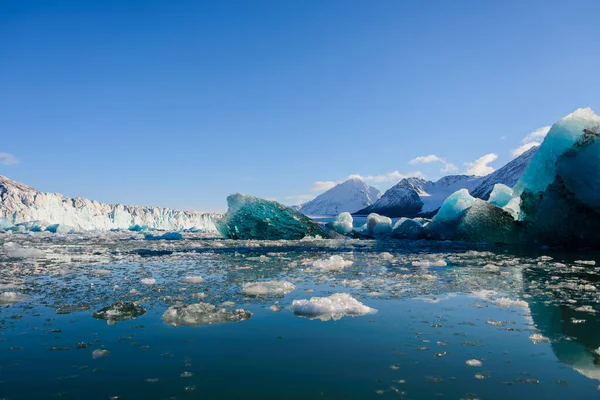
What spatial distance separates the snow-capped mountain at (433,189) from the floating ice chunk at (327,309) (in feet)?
329

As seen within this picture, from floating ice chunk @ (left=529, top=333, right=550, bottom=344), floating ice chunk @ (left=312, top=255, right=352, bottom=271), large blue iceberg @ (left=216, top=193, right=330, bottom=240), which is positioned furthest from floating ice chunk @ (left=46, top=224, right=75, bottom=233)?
floating ice chunk @ (left=529, top=333, right=550, bottom=344)

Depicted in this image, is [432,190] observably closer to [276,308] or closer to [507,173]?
[507,173]

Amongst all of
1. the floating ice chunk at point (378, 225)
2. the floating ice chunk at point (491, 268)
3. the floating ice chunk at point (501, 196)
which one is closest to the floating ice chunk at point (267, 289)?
the floating ice chunk at point (491, 268)

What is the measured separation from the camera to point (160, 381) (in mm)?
2518

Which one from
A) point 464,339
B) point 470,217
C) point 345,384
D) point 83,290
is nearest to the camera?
point 345,384

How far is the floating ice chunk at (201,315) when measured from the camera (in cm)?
394

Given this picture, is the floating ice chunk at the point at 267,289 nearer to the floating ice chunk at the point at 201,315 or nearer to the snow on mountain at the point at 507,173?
the floating ice chunk at the point at 201,315

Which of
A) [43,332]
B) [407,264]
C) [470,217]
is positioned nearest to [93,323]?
[43,332]

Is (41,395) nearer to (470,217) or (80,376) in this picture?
(80,376)

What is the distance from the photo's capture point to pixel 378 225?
28.9 metres

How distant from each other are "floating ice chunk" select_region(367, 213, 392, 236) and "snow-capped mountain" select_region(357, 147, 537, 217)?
76.0m

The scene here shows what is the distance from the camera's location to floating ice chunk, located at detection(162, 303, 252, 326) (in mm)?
3940

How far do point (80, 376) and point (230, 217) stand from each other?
19418mm

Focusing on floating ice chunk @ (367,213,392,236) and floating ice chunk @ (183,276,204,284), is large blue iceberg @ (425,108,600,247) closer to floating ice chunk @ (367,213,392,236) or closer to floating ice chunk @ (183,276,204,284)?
floating ice chunk @ (367,213,392,236)
